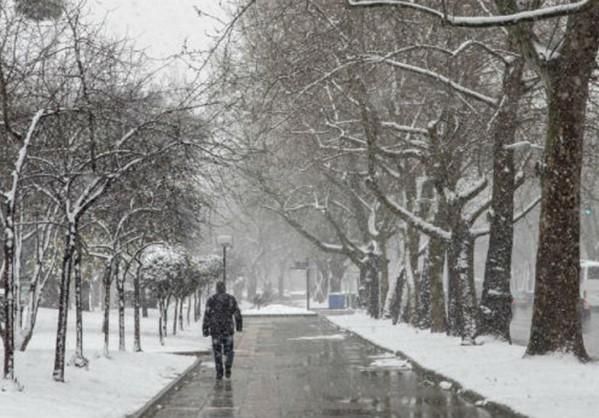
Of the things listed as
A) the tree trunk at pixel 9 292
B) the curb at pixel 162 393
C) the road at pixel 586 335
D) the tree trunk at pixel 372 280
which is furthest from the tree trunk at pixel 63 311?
the tree trunk at pixel 372 280

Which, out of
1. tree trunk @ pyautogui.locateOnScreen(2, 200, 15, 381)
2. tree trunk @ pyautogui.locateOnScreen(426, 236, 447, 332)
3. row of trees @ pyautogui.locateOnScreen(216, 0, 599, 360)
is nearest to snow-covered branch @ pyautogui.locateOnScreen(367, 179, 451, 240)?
row of trees @ pyautogui.locateOnScreen(216, 0, 599, 360)

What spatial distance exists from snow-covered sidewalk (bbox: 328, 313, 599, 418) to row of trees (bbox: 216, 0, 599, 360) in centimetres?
79

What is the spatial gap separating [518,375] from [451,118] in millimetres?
12587

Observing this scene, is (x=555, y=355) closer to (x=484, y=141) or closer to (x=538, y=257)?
(x=538, y=257)

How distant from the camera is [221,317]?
18.3 meters

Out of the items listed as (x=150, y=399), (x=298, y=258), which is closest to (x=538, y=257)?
(x=150, y=399)

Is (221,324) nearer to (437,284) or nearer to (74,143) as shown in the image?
(74,143)

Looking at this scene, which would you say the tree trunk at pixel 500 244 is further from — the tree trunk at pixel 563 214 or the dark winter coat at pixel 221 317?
the dark winter coat at pixel 221 317

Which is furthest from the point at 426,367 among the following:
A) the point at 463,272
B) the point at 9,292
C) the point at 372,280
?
A: the point at 372,280

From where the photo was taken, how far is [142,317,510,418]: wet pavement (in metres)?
13.0

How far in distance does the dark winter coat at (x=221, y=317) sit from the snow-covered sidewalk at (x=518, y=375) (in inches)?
143

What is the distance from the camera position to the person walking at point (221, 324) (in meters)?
18.3

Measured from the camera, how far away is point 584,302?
4503 cm

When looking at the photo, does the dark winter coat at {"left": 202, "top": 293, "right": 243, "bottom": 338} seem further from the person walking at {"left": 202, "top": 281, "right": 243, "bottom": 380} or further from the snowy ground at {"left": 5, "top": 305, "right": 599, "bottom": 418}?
the snowy ground at {"left": 5, "top": 305, "right": 599, "bottom": 418}
